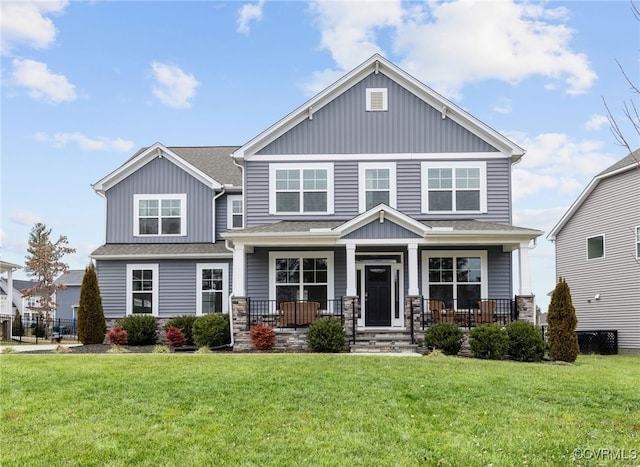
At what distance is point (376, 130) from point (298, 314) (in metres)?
6.25

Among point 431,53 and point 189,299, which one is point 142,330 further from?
point 431,53

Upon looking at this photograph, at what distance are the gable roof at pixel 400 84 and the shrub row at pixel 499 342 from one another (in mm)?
6136

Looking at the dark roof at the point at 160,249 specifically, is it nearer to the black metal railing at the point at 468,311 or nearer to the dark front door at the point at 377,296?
the dark front door at the point at 377,296

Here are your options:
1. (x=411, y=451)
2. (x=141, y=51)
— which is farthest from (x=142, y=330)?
(x=411, y=451)

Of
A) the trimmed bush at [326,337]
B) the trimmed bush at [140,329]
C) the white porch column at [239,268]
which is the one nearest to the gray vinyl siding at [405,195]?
the white porch column at [239,268]

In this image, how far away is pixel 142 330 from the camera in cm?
2097

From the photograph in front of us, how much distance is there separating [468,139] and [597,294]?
9.60 meters

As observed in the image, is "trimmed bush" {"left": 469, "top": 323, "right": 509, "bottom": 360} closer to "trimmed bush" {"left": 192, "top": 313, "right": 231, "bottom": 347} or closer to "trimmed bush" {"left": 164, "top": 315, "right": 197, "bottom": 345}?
"trimmed bush" {"left": 192, "top": 313, "right": 231, "bottom": 347}

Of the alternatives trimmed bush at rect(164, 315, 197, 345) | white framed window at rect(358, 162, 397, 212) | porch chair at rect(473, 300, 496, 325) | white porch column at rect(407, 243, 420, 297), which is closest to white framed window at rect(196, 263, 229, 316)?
trimmed bush at rect(164, 315, 197, 345)

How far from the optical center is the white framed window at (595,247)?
2492 centimetres

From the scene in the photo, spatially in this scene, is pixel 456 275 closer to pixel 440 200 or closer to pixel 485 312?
pixel 485 312

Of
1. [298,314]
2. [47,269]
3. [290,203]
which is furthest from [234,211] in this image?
[47,269]

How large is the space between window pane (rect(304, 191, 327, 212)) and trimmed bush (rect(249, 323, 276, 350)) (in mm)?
4412

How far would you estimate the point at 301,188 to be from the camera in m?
20.1
